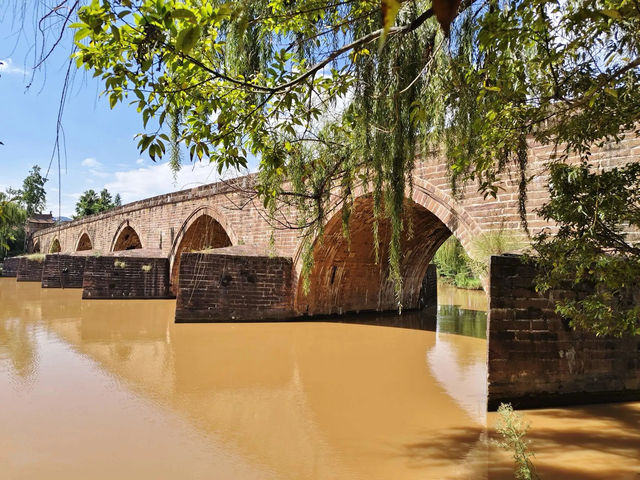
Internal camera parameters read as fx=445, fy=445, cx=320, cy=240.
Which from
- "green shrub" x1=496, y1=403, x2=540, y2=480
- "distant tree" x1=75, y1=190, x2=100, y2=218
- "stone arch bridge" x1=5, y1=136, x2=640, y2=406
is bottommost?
"green shrub" x1=496, y1=403, x2=540, y2=480

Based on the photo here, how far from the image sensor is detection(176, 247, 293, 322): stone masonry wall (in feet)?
33.6

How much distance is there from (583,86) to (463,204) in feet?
14.4

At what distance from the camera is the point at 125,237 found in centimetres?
2341

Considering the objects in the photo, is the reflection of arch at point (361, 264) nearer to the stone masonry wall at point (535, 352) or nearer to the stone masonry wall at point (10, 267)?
the stone masonry wall at point (535, 352)

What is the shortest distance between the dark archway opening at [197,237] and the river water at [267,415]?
297 inches

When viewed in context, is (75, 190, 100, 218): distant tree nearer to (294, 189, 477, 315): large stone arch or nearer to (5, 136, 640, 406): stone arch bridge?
(5, 136, 640, 406): stone arch bridge

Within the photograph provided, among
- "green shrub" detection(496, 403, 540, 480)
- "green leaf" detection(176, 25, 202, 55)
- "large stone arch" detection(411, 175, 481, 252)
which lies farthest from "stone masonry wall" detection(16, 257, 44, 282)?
"green leaf" detection(176, 25, 202, 55)

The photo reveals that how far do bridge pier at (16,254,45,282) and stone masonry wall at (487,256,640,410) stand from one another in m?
28.6

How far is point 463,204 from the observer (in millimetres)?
7141

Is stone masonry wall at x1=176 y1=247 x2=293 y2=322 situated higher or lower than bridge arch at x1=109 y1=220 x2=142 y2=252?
lower

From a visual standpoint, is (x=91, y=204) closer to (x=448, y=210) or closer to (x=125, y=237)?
(x=125, y=237)

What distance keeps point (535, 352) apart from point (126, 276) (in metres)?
14.3

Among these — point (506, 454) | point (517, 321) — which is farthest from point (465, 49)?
point (506, 454)

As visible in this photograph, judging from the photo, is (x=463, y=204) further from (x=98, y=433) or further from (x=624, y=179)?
(x=98, y=433)
